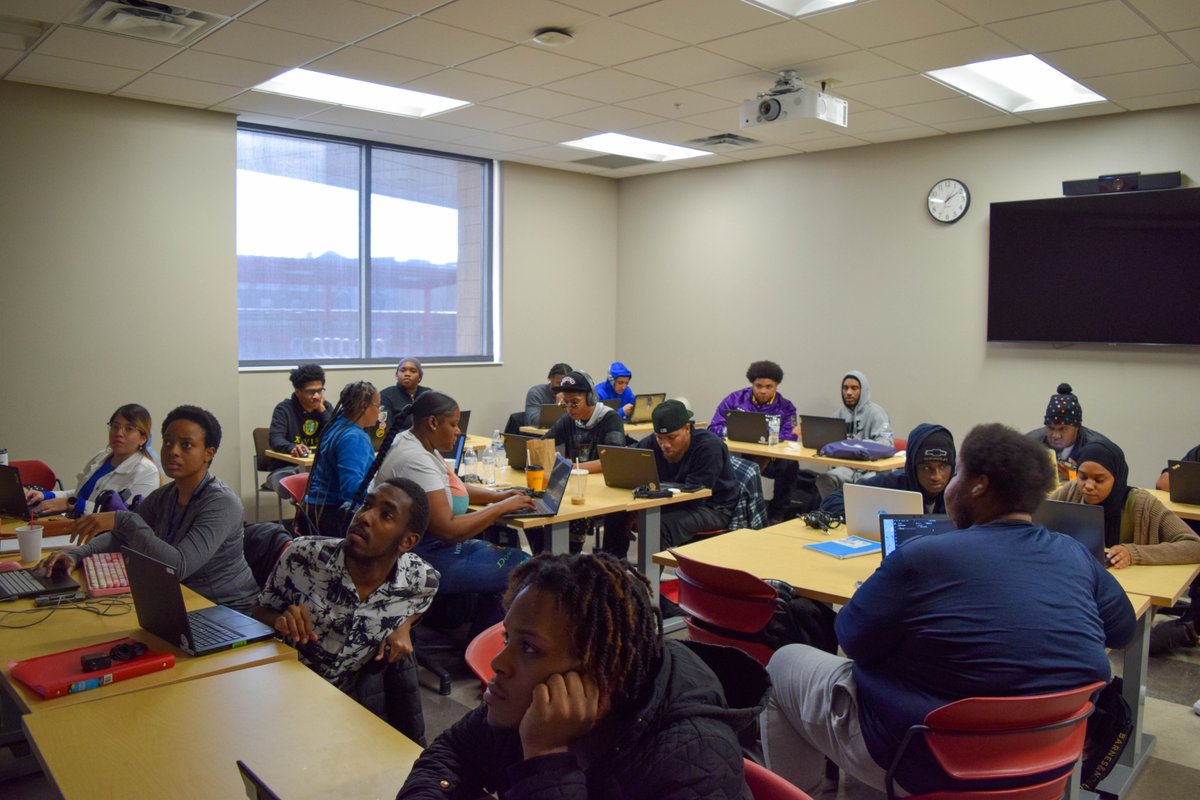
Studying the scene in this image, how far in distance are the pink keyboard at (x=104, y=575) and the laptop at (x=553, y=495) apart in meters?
1.64

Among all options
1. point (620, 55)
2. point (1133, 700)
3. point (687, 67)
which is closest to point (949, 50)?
point (687, 67)

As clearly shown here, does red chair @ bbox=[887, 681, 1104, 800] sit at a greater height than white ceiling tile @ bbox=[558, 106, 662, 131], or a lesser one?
lesser

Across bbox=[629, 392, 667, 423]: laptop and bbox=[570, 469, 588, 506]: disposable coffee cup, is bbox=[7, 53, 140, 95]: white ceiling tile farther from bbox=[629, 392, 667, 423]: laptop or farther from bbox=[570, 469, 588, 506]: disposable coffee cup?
bbox=[629, 392, 667, 423]: laptop

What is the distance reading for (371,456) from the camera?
407cm

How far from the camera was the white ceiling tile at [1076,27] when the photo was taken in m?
4.34

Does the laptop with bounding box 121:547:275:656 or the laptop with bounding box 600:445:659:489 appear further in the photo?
the laptop with bounding box 600:445:659:489

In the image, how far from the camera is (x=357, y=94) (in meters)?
6.43

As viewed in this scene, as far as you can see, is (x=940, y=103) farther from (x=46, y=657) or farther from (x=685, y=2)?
(x=46, y=657)

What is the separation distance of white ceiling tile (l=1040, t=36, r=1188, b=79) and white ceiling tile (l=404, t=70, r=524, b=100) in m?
3.23

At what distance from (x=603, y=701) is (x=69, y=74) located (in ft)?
19.5

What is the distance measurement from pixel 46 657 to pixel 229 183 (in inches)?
213

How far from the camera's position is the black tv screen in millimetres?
6102

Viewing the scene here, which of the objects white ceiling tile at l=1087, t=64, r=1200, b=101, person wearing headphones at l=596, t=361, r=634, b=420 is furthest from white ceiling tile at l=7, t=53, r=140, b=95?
white ceiling tile at l=1087, t=64, r=1200, b=101

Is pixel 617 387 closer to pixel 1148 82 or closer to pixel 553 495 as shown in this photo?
pixel 553 495
